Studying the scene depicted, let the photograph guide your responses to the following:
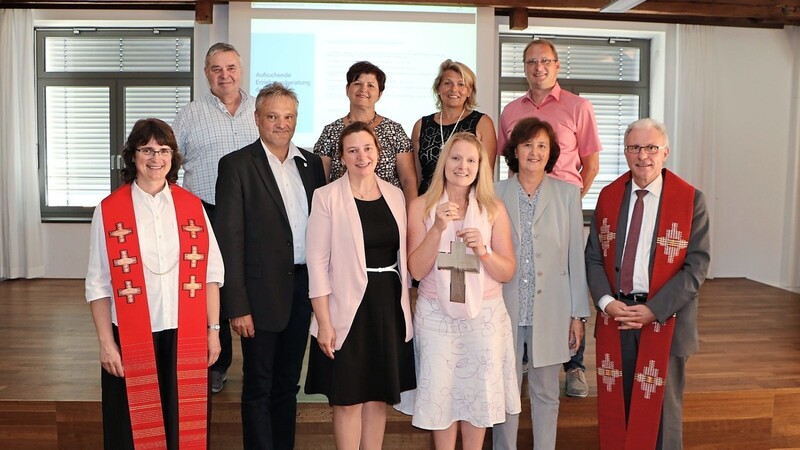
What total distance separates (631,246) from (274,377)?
1.55 meters

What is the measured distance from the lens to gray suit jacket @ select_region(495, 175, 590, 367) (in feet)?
9.10

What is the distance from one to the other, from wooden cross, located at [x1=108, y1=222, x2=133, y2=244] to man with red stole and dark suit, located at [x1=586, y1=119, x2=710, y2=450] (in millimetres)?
1818

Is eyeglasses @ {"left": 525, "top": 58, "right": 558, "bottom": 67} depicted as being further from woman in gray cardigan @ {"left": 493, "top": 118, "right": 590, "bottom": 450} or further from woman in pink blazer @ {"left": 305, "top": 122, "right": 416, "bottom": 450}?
woman in pink blazer @ {"left": 305, "top": 122, "right": 416, "bottom": 450}

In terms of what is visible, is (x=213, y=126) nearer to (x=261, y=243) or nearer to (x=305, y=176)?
(x=305, y=176)

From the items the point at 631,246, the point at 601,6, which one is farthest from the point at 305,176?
the point at 601,6

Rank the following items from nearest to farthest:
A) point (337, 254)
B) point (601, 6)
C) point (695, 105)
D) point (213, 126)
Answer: point (337, 254) < point (213, 126) < point (601, 6) < point (695, 105)

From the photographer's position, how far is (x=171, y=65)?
7.64 meters

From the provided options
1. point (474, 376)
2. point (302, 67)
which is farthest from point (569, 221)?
point (302, 67)

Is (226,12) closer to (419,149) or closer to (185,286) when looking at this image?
(419,149)

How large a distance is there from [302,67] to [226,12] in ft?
3.13

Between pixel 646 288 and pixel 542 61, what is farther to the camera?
pixel 542 61

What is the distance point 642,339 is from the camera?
9.18 ft

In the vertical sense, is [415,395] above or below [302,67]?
below

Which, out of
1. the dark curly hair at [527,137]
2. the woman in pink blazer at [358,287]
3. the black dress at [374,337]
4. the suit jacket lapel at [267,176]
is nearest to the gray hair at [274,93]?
the suit jacket lapel at [267,176]
